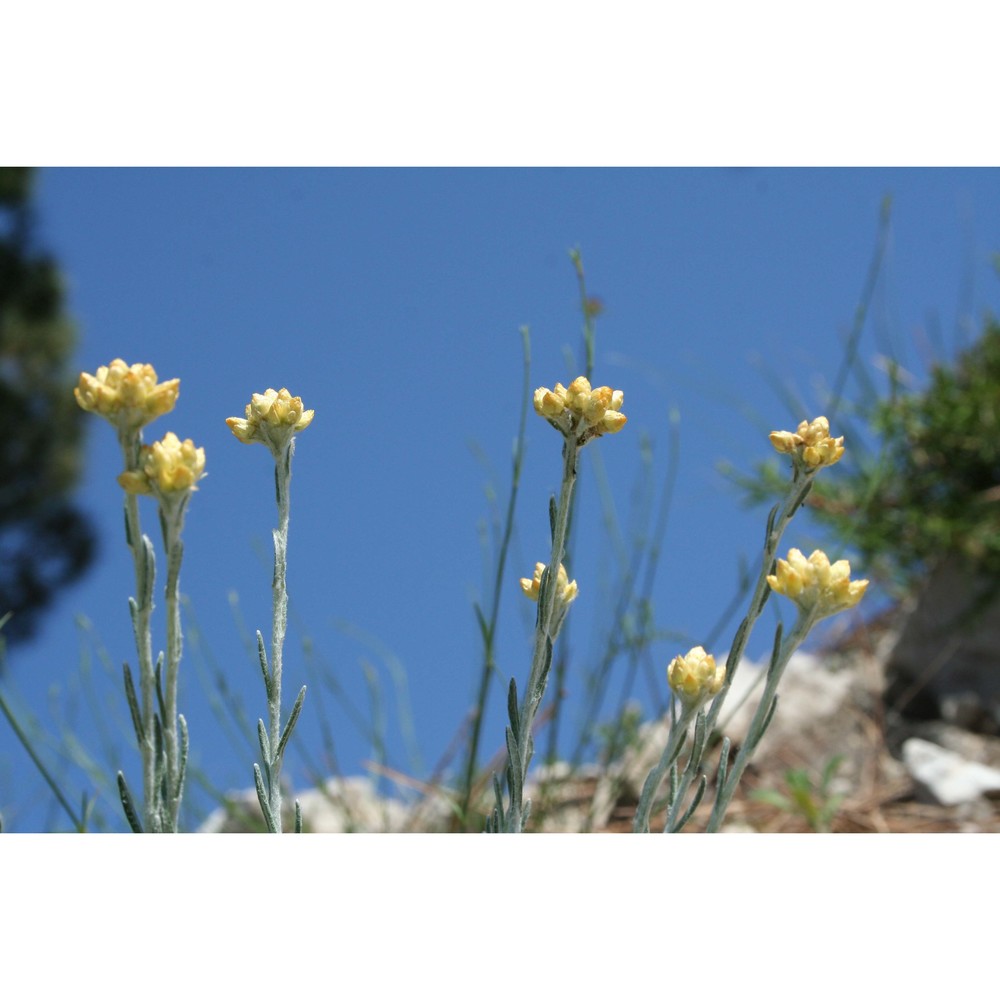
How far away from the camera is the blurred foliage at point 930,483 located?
1.75m

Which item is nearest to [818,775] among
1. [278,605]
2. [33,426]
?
[278,605]

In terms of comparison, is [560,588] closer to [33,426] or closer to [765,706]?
[765,706]

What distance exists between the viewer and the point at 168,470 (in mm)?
395

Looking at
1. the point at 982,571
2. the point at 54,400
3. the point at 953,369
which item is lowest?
the point at 54,400

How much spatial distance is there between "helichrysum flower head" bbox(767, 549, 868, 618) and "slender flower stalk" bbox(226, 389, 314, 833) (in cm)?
22

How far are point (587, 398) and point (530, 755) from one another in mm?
181

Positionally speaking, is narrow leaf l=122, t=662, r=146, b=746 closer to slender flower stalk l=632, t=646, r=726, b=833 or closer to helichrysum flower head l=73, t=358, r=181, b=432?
helichrysum flower head l=73, t=358, r=181, b=432

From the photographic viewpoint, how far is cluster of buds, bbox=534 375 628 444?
1.38ft

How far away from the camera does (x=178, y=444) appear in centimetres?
40

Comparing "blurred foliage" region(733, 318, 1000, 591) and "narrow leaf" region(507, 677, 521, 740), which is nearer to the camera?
"narrow leaf" region(507, 677, 521, 740)

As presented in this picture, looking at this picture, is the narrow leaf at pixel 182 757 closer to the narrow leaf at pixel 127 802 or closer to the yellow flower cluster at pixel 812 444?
the narrow leaf at pixel 127 802

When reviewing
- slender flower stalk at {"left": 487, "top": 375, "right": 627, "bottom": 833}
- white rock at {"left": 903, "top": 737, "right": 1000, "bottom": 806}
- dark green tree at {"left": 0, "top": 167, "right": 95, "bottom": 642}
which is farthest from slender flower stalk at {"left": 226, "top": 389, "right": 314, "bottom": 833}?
dark green tree at {"left": 0, "top": 167, "right": 95, "bottom": 642}
